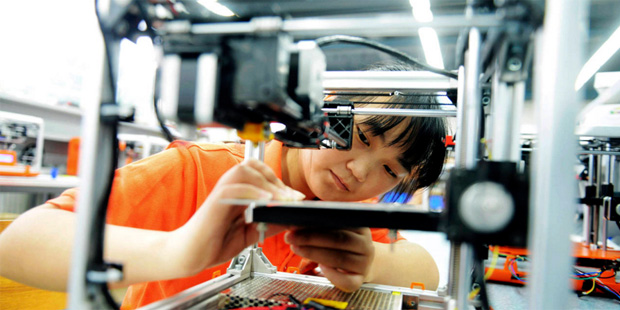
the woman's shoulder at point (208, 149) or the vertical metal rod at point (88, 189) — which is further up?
the woman's shoulder at point (208, 149)

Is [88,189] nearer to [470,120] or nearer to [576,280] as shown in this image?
[470,120]

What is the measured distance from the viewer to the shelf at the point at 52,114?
258 centimetres

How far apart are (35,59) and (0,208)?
1.15m

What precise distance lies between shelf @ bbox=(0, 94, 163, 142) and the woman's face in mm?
1947

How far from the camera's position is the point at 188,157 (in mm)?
934

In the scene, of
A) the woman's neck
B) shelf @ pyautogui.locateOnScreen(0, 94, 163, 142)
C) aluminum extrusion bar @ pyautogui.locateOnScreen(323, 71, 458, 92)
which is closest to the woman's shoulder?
the woman's neck

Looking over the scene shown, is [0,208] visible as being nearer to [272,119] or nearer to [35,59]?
[35,59]

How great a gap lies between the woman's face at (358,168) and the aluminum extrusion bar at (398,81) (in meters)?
0.15

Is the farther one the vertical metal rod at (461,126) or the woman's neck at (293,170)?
the woman's neck at (293,170)

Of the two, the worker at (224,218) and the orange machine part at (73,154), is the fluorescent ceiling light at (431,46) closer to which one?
the worker at (224,218)

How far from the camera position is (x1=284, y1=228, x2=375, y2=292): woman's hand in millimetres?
631

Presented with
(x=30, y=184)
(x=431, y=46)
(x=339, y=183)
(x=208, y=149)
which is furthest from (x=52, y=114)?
(x=431, y=46)

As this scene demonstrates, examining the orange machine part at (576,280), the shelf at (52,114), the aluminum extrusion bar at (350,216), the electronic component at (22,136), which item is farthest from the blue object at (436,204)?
the electronic component at (22,136)

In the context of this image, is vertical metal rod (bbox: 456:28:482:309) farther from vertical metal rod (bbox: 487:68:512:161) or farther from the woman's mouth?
the woman's mouth
